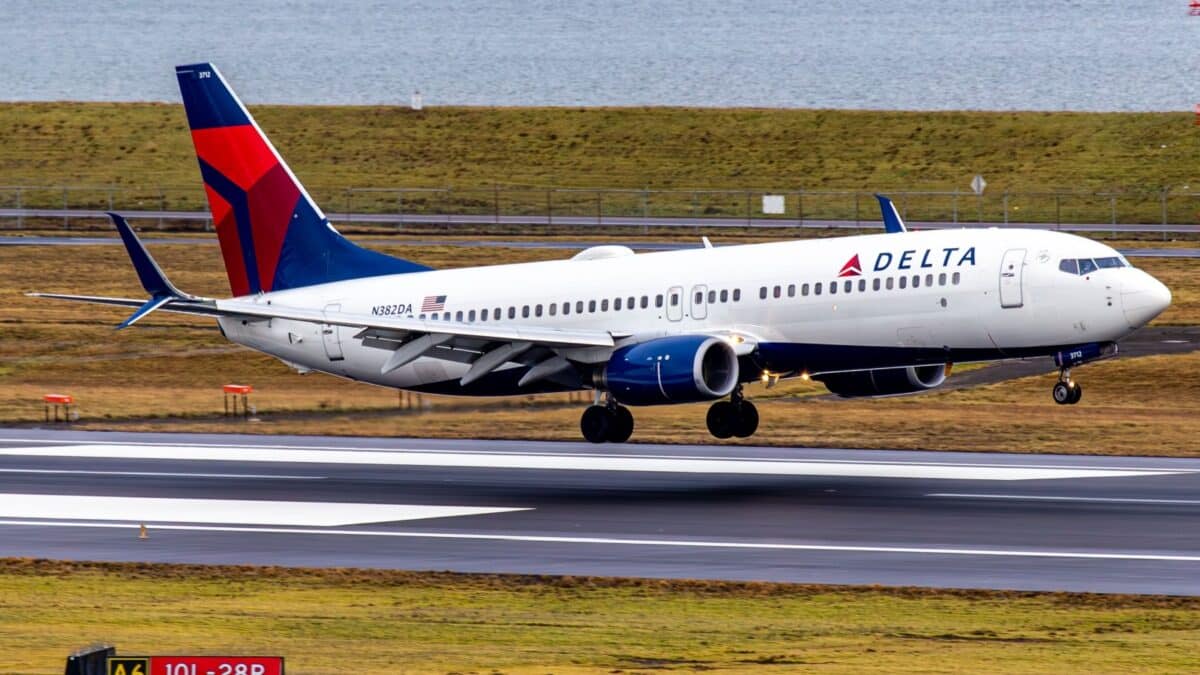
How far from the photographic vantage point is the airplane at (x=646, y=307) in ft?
143

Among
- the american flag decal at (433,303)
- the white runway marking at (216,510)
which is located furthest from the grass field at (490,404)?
the white runway marking at (216,510)

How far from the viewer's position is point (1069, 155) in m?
125

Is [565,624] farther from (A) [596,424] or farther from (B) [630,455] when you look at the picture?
(B) [630,455]

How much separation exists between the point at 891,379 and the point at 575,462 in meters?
8.25

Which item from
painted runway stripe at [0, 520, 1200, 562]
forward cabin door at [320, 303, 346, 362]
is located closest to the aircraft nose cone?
painted runway stripe at [0, 520, 1200, 562]

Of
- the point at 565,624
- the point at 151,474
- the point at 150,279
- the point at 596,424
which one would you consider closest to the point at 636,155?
the point at 596,424

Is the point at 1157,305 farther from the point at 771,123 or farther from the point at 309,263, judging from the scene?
the point at 771,123

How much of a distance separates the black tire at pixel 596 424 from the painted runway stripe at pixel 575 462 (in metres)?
0.96

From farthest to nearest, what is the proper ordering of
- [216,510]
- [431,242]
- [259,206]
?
[431,242] → [259,206] → [216,510]

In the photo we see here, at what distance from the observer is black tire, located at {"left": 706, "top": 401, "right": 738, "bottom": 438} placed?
1928 inches

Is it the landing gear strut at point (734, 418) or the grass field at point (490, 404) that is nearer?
the landing gear strut at point (734, 418)

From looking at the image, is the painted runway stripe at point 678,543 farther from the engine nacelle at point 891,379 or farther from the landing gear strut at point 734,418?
the landing gear strut at point 734,418

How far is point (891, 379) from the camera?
152 ft

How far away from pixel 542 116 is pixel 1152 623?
11827 centimetres
